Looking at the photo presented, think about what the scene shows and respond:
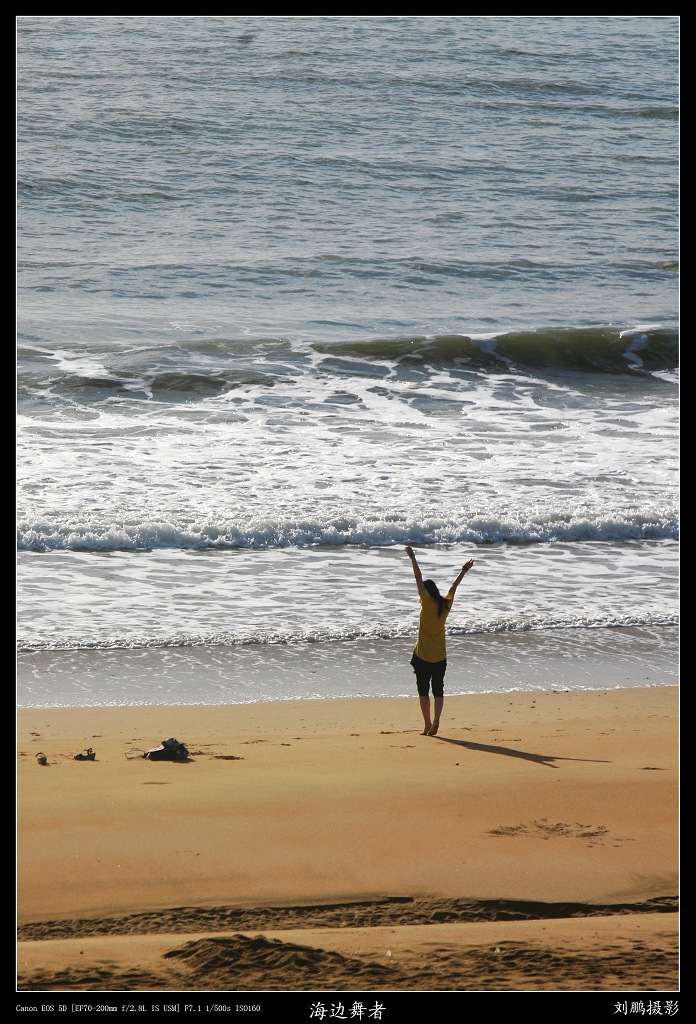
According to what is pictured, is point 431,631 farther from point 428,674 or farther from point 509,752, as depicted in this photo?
point 509,752

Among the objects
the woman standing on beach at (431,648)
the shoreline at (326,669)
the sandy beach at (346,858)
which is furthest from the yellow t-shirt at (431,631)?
the shoreline at (326,669)

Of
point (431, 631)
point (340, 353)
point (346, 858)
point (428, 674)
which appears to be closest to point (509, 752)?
point (428, 674)

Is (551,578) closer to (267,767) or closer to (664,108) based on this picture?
(267,767)

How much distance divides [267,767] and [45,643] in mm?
2999

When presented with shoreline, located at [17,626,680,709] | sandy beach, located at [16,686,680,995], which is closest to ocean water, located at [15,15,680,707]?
shoreline, located at [17,626,680,709]

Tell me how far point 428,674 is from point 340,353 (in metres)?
13.2

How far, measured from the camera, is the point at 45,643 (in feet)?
25.0

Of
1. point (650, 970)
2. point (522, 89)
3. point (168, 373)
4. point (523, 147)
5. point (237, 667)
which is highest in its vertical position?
point (522, 89)

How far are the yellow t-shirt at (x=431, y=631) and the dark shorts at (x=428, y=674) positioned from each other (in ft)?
0.11

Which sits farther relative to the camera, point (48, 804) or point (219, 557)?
point (219, 557)

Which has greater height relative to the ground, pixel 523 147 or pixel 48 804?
pixel 523 147

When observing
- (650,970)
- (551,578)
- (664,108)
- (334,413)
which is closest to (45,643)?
(551,578)

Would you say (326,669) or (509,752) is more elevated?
(509,752)

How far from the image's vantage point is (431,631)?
6289mm
